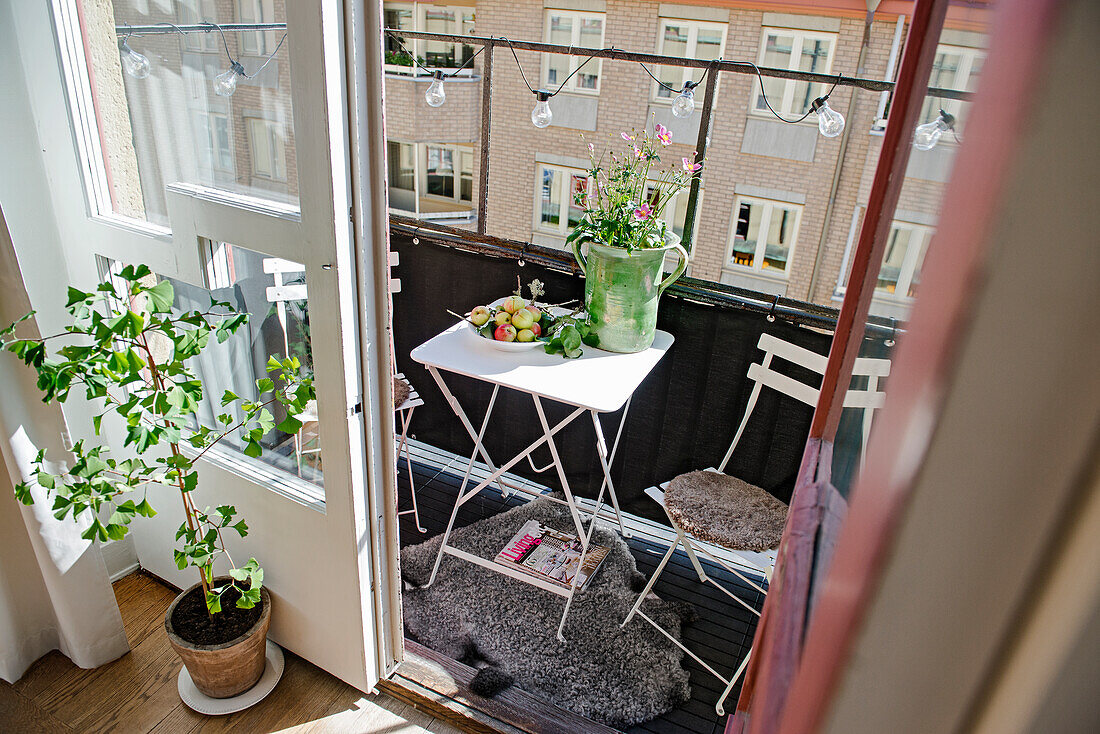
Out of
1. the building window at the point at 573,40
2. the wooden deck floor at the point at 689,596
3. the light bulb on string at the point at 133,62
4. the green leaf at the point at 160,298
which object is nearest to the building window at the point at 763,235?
the building window at the point at 573,40

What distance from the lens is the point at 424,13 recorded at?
1194cm

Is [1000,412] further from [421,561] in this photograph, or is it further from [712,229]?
[712,229]

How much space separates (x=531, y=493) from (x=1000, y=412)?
120 inches

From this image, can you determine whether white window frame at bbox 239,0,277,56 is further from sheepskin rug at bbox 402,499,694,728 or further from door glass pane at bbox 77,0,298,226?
sheepskin rug at bbox 402,499,694,728

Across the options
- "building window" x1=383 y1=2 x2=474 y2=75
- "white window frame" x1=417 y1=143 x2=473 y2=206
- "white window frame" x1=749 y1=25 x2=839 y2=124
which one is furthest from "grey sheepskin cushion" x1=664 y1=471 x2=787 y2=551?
"white window frame" x1=417 y1=143 x2=473 y2=206

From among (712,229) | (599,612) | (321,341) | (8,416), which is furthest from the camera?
(712,229)

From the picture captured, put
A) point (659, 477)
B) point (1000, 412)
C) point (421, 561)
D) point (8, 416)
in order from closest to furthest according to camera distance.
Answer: point (1000, 412) → point (8, 416) → point (421, 561) → point (659, 477)

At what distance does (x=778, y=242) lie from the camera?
38.4ft

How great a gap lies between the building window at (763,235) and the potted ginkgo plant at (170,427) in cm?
1062

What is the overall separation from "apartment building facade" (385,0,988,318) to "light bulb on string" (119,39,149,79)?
838 centimetres

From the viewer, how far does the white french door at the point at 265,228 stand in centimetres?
147

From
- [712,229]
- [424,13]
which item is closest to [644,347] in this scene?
[712,229]

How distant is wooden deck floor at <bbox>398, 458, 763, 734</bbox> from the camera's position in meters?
2.21

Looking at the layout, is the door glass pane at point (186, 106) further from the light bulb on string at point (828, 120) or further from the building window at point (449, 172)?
the building window at point (449, 172)
